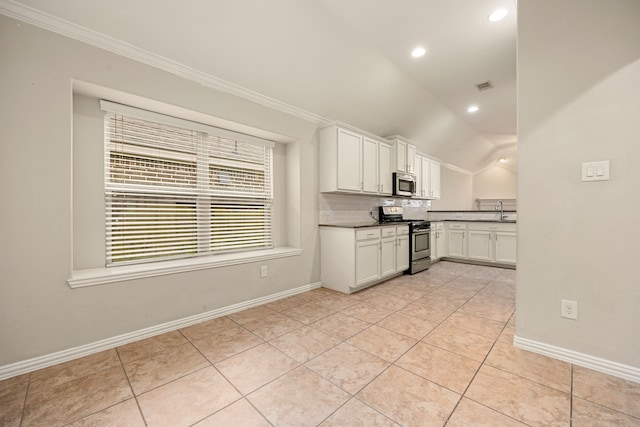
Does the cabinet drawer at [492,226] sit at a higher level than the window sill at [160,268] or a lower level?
higher

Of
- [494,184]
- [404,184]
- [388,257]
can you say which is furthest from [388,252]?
[494,184]

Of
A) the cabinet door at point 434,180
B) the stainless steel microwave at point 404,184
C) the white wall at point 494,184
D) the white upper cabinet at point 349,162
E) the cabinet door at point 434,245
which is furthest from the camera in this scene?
the white wall at point 494,184

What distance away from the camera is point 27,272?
1858 mm

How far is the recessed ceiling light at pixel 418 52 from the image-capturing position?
10.4ft

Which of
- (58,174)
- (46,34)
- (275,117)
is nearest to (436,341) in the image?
(275,117)

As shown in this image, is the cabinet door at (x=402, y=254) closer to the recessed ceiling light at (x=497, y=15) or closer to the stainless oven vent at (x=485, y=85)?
the stainless oven vent at (x=485, y=85)

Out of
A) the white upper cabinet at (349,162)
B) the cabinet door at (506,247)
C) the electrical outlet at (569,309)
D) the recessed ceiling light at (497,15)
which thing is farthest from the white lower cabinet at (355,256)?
the recessed ceiling light at (497,15)

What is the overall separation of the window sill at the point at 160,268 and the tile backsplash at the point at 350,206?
37.8 inches

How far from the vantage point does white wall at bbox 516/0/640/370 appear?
1.73 metres

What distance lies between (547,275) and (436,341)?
38.9 inches

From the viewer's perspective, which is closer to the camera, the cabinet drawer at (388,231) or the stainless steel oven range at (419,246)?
the cabinet drawer at (388,231)

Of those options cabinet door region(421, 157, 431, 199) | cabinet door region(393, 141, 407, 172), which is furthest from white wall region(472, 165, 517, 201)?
cabinet door region(393, 141, 407, 172)

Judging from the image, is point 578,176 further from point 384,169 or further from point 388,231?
point 384,169

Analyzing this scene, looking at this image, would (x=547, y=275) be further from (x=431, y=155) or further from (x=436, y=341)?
(x=431, y=155)
